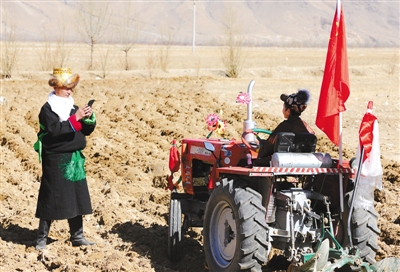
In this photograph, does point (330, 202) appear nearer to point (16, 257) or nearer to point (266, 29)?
point (16, 257)

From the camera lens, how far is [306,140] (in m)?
5.93

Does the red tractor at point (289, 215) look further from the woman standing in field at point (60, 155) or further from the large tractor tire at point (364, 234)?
the woman standing in field at point (60, 155)

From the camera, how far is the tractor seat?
5855 millimetres

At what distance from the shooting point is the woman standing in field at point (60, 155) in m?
6.98

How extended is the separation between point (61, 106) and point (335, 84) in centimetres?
277

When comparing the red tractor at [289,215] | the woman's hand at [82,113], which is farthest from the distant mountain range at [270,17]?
the red tractor at [289,215]

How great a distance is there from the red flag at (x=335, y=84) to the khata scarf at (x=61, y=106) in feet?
8.48

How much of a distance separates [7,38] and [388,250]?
1840 centimetres

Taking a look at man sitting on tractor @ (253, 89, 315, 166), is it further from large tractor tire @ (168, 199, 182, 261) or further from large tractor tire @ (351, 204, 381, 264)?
large tractor tire @ (168, 199, 182, 261)

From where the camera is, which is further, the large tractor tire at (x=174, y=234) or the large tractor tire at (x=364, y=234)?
the large tractor tire at (x=174, y=234)

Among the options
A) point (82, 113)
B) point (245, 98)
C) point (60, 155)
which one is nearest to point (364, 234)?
point (245, 98)

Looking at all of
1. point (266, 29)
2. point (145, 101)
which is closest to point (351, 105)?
point (145, 101)

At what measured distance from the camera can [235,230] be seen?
19.3ft

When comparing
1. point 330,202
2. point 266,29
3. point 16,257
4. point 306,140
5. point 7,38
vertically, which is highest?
point 266,29
